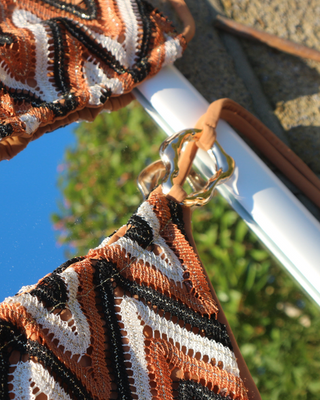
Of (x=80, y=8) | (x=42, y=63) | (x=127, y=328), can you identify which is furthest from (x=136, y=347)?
(x=80, y=8)

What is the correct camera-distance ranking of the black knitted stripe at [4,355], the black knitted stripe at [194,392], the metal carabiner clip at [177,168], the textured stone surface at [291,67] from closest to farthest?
the black knitted stripe at [4,355] → the black knitted stripe at [194,392] → the metal carabiner clip at [177,168] → the textured stone surface at [291,67]


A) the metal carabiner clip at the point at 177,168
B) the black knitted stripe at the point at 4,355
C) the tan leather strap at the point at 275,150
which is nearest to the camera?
the black knitted stripe at the point at 4,355

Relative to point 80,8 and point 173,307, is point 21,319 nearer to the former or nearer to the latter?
point 173,307

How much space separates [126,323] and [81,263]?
10 cm

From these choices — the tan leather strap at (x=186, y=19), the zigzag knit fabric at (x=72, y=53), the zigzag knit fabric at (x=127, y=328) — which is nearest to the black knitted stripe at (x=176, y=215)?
the zigzag knit fabric at (x=127, y=328)

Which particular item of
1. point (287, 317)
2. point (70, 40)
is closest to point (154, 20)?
point (70, 40)

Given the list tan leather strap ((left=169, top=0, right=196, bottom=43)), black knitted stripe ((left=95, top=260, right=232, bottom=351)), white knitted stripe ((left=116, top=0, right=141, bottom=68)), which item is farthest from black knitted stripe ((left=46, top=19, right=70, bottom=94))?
black knitted stripe ((left=95, top=260, right=232, bottom=351))

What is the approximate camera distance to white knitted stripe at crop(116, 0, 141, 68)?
692 mm

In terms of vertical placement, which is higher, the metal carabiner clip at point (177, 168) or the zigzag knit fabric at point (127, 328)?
the metal carabiner clip at point (177, 168)

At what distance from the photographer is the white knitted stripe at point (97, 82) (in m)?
0.66

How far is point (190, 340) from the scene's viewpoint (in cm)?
52

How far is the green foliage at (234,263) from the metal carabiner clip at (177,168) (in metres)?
0.03

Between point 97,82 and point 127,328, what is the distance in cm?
44

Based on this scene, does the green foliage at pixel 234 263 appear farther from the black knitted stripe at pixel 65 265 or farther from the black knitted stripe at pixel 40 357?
the black knitted stripe at pixel 40 357
